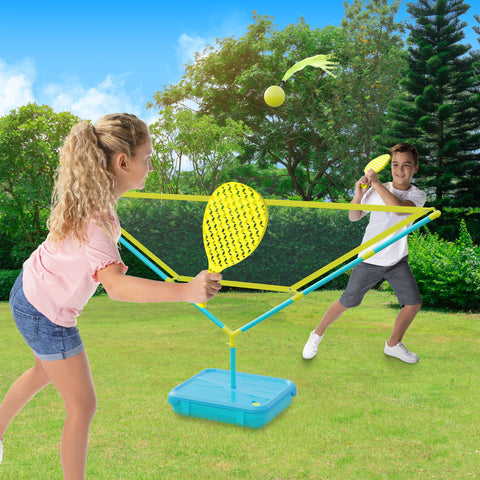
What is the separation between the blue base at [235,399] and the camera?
252 cm

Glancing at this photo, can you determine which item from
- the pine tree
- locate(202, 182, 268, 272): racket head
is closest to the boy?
locate(202, 182, 268, 272): racket head

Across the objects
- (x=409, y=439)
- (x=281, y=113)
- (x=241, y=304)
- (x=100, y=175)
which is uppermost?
(x=281, y=113)

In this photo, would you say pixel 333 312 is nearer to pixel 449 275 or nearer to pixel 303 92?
pixel 449 275

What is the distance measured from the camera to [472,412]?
2807 mm

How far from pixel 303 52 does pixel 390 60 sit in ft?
15.7

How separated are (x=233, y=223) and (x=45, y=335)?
2.55ft

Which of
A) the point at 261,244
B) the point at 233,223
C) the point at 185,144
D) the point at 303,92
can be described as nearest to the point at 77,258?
the point at 233,223

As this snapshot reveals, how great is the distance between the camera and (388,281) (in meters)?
3.52

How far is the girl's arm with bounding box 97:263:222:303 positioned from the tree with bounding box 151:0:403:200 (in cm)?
1247

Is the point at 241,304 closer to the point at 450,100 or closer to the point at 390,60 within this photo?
the point at 450,100

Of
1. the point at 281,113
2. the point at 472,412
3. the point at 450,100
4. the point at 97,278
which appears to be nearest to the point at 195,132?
the point at 450,100

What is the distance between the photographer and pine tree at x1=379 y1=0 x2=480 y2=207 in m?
10.1

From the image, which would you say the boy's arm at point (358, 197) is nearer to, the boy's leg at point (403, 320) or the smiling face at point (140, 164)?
the boy's leg at point (403, 320)

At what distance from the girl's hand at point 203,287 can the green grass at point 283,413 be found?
99cm
